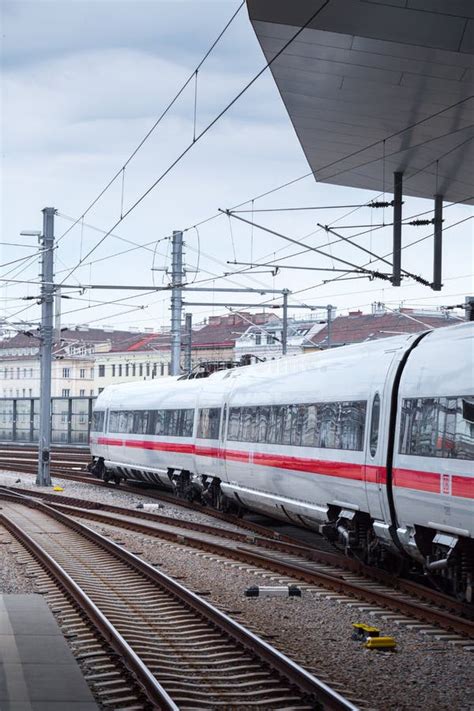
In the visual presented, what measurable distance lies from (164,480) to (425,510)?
17472 mm

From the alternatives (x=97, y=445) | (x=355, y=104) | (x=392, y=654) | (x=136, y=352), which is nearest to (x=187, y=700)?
(x=392, y=654)

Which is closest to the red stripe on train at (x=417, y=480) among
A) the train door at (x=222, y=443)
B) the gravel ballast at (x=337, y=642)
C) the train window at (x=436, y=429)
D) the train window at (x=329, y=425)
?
the train window at (x=436, y=429)

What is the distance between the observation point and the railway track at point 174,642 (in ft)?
27.6

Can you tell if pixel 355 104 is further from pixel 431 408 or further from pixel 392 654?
pixel 392 654

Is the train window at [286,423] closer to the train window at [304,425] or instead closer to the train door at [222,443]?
the train window at [304,425]

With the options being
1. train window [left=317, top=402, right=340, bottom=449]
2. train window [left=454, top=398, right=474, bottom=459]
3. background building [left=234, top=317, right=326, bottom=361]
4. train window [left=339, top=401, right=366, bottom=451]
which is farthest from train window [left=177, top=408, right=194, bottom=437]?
background building [left=234, top=317, right=326, bottom=361]

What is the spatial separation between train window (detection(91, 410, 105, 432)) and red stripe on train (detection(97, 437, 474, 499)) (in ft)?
34.2

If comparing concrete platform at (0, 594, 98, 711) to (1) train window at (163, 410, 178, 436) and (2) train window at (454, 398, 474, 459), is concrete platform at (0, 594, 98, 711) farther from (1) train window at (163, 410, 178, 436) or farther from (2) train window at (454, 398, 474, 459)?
(1) train window at (163, 410, 178, 436)

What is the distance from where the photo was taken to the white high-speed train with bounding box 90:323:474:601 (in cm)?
1204

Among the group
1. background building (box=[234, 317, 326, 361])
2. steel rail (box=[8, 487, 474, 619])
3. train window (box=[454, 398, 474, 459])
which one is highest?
background building (box=[234, 317, 326, 361])

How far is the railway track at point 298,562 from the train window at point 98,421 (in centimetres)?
1017

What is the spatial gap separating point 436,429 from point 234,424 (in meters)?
10.6

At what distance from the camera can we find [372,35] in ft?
42.8

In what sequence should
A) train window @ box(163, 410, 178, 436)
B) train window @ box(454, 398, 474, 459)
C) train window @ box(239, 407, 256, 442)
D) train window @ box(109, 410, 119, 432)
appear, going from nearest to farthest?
train window @ box(454, 398, 474, 459) < train window @ box(239, 407, 256, 442) < train window @ box(163, 410, 178, 436) < train window @ box(109, 410, 119, 432)
